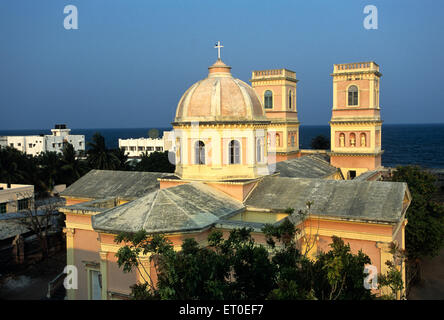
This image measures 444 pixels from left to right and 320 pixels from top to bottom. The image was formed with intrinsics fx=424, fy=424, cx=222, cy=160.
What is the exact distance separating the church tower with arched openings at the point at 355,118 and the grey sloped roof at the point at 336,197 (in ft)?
54.3

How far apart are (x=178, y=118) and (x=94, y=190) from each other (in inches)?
339

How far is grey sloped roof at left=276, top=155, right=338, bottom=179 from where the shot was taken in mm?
28169

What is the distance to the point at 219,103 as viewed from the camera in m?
20.1

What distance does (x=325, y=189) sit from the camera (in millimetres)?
19641

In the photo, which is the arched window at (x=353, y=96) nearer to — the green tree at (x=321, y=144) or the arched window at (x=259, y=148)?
the arched window at (x=259, y=148)

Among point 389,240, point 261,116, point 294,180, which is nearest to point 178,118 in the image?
point 261,116

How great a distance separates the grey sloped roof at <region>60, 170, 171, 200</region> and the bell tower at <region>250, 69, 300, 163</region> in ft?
50.6

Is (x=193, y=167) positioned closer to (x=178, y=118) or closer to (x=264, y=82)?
(x=178, y=118)

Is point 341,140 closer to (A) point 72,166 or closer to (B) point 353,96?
(B) point 353,96

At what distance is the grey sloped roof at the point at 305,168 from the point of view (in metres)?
28.2

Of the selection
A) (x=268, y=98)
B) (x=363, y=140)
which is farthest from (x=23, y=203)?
(x=363, y=140)

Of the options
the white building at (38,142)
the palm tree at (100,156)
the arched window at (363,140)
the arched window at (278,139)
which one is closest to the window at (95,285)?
the arched window at (278,139)

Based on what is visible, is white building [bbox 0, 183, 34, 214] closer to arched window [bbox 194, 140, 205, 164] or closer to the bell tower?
the bell tower

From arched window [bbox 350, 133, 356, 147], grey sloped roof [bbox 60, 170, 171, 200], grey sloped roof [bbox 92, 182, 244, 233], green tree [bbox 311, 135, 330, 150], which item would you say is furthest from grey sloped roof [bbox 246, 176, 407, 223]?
green tree [bbox 311, 135, 330, 150]
